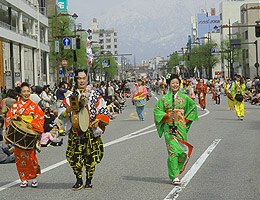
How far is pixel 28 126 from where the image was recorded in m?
8.26

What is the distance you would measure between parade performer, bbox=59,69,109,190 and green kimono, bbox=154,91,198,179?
106 centimetres

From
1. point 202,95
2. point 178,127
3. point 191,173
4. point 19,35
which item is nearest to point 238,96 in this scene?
point 202,95

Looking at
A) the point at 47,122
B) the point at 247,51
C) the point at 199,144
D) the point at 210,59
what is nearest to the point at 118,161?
the point at 199,144

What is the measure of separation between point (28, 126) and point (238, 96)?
48.4ft

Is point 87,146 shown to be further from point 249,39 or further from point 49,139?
point 249,39

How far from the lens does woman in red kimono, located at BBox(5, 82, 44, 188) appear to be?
8203mm

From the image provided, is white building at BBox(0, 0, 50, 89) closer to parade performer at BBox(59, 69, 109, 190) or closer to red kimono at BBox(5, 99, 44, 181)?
red kimono at BBox(5, 99, 44, 181)

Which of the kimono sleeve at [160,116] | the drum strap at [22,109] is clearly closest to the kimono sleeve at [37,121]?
the drum strap at [22,109]

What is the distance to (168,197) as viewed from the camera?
709 centimetres

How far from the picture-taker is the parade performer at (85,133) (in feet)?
25.3

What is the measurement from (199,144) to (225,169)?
13.3 feet

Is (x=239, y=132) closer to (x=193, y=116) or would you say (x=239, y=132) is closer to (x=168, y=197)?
(x=193, y=116)

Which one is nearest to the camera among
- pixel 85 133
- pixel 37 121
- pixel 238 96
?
pixel 85 133

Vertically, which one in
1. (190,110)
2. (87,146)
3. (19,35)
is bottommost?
(87,146)
